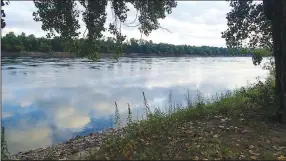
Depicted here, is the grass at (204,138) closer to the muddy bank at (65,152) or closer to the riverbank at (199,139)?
the riverbank at (199,139)

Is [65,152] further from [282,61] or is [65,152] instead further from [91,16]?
[282,61]

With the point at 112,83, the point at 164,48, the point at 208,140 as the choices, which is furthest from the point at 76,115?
the point at 164,48

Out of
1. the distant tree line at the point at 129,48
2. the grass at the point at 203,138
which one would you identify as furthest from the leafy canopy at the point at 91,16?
the distant tree line at the point at 129,48

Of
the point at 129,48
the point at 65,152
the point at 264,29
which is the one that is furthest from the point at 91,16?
the point at 129,48

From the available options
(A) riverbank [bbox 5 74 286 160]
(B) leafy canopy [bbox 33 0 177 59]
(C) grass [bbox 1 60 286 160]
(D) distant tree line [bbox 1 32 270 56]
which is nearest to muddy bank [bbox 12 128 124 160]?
(A) riverbank [bbox 5 74 286 160]

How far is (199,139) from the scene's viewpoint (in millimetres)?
7555

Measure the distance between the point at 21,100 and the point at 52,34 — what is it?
1583 centimetres

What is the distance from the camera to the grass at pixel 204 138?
6.48 metres

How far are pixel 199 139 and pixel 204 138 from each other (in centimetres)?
16

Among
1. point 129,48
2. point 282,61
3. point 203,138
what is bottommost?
point 203,138

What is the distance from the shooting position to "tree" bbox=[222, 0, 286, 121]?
384 inches

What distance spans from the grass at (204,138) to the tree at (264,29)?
117cm

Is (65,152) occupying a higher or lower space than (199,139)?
lower

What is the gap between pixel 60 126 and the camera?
16.3 m
